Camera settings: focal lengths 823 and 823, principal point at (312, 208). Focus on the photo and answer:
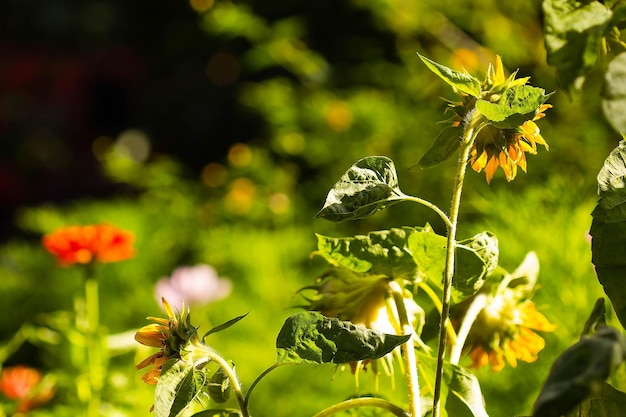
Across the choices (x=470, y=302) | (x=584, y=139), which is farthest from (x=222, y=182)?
(x=470, y=302)

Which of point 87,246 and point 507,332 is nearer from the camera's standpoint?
point 507,332

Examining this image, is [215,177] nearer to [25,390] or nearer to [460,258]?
[25,390]

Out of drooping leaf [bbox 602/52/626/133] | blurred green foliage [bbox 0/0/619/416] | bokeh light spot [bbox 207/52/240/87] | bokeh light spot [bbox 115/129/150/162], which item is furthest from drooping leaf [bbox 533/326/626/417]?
bokeh light spot [bbox 115/129/150/162]

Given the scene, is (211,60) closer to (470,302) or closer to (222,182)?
(222,182)

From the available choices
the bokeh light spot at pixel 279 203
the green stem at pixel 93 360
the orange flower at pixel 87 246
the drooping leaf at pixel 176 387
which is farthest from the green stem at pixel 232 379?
the bokeh light spot at pixel 279 203

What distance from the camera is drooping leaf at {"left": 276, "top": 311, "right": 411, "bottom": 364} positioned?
21 centimetres

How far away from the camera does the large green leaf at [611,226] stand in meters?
0.23

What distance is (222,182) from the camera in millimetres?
1554

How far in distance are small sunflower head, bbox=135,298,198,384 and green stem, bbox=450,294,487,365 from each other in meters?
0.08

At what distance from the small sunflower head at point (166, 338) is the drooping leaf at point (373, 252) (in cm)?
5

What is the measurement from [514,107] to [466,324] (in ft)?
0.30

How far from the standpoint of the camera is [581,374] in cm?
16

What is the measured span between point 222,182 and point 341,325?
1356mm

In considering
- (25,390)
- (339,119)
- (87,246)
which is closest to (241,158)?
(339,119)
